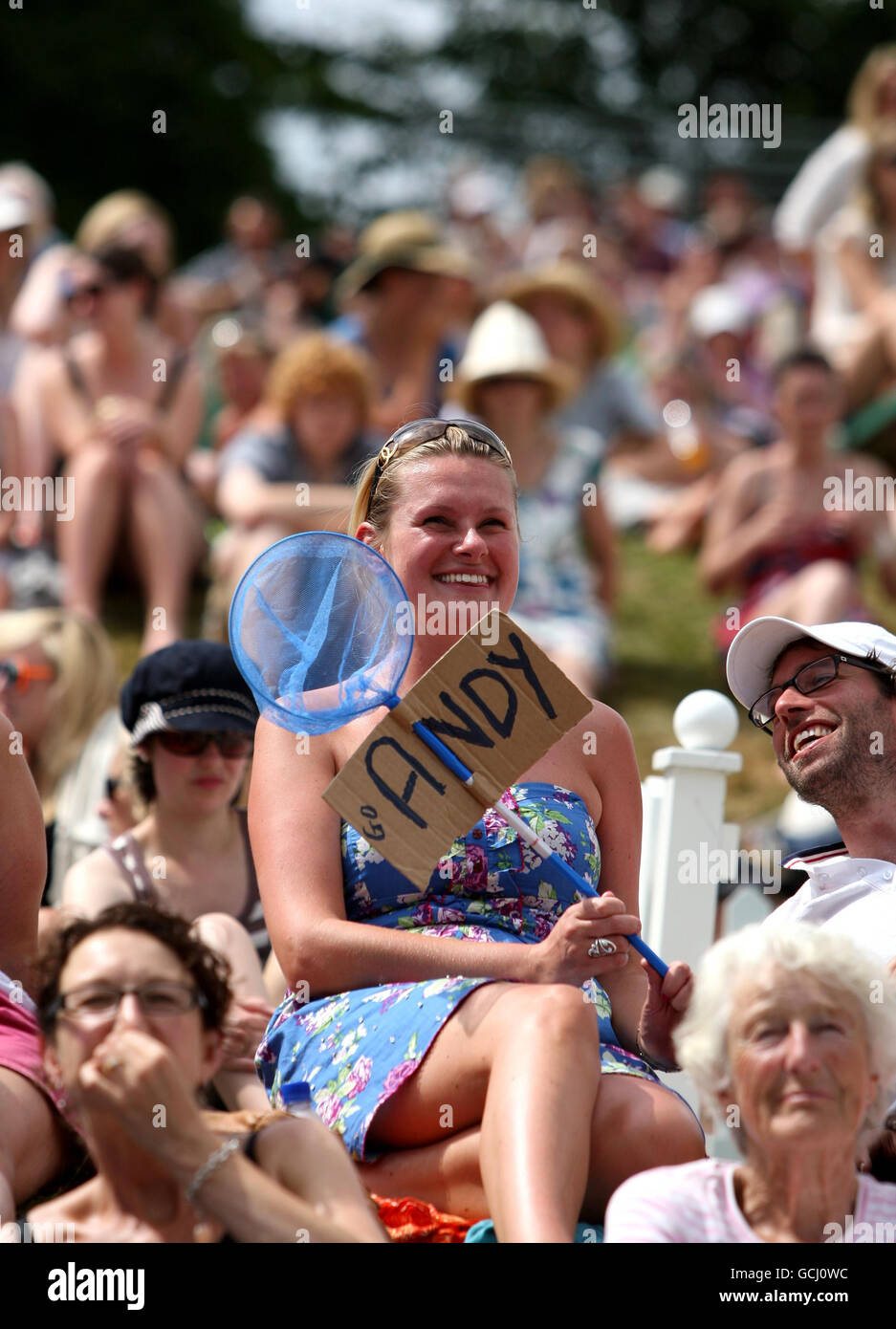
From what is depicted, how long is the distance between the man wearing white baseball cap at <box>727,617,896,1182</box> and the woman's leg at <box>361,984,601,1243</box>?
25.0 inches

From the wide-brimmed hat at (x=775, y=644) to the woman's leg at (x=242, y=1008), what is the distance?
1117 millimetres

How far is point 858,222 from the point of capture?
8.50 meters

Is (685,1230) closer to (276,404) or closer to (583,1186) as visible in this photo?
(583,1186)

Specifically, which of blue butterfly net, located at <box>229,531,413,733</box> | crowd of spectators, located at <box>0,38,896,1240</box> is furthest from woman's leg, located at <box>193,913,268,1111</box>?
blue butterfly net, located at <box>229,531,413,733</box>

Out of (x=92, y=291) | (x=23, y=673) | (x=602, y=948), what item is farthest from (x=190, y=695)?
(x=92, y=291)

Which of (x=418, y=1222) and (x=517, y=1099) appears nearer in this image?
(x=517, y=1099)

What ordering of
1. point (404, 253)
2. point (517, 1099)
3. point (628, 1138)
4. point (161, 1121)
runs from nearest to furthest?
1. point (161, 1121)
2. point (517, 1099)
3. point (628, 1138)
4. point (404, 253)

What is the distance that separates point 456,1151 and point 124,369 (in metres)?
5.26

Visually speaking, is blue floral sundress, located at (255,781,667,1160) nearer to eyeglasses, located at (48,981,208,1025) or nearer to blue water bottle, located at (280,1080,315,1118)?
blue water bottle, located at (280,1080,315,1118)

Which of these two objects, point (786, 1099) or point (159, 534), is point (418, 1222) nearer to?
point (786, 1099)

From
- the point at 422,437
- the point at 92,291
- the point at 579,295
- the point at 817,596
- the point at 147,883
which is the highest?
the point at 579,295

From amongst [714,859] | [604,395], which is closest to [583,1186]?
[714,859]

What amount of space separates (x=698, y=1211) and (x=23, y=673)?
116 inches

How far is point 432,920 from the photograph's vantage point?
2.89 metres
